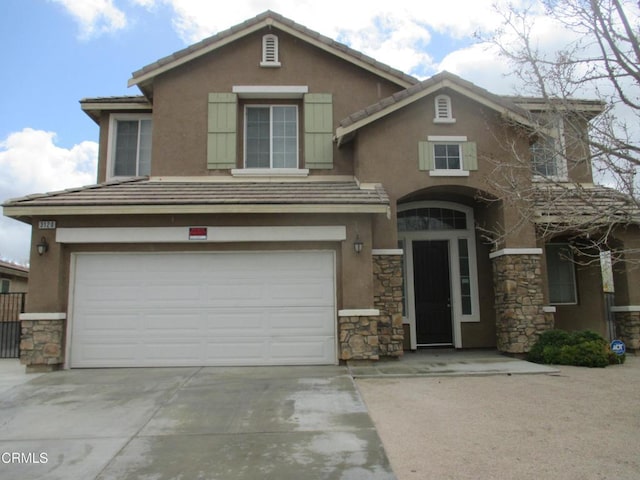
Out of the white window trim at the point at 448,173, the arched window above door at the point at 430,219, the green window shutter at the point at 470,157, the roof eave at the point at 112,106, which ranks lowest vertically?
the arched window above door at the point at 430,219

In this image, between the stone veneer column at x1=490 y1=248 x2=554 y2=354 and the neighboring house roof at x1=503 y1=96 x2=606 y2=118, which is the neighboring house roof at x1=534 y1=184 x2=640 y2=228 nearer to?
the stone veneer column at x1=490 y1=248 x2=554 y2=354

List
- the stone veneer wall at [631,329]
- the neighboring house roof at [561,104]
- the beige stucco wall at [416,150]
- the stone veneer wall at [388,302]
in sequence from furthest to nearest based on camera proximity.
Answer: the stone veneer wall at [631,329]
the beige stucco wall at [416,150]
the stone veneer wall at [388,302]
the neighboring house roof at [561,104]

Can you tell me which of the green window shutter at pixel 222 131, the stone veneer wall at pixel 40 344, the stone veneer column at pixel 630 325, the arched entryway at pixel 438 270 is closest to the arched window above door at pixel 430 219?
the arched entryway at pixel 438 270

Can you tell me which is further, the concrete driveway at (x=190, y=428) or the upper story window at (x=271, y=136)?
the upper story window at (x=271, y=136)

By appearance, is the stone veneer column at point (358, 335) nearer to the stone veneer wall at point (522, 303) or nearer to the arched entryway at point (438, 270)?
the arched entryway at point (438, 270)

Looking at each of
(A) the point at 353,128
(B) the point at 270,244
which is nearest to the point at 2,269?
(B) the point at 270,244

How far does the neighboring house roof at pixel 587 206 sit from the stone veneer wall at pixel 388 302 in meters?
2.90

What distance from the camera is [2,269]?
61.0ft

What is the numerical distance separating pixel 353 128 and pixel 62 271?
6.26 m

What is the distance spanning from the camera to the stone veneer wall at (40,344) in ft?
30.4

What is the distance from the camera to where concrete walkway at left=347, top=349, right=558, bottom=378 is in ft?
28.3

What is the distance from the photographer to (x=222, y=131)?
446 inches

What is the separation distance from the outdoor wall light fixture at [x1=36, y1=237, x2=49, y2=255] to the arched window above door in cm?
745

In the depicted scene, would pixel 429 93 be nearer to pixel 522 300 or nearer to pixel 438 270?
pixel 438 270
